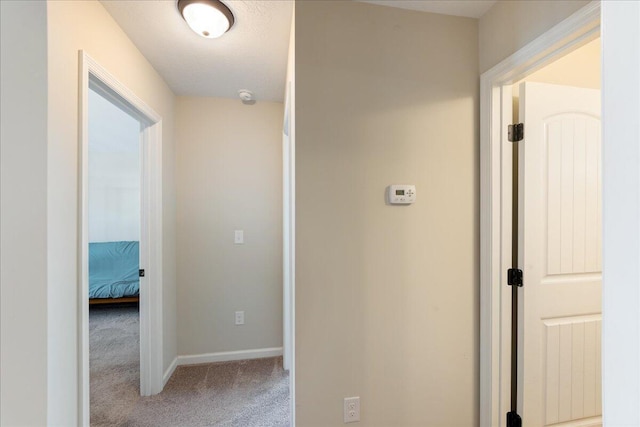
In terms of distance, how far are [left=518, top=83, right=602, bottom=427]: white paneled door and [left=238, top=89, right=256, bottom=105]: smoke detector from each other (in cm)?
203

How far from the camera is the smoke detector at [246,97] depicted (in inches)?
94.1

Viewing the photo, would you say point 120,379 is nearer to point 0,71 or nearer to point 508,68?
point 0,71

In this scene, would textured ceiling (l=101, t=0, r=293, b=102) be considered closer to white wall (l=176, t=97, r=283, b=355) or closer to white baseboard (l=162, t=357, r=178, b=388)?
white wall (l=176, t=97, r=283, b=355)

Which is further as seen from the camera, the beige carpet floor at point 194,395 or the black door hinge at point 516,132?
the beige carpet floor at point 194,395

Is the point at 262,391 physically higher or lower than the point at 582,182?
lower

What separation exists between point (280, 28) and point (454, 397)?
235 centimetres

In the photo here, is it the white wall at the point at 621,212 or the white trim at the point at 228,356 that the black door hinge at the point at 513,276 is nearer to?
the white wall at the point at 621,212

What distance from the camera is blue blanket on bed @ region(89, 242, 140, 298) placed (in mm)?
3736

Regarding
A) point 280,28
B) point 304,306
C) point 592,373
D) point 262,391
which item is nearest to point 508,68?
point 280,28

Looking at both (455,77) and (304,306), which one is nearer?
(304,306)

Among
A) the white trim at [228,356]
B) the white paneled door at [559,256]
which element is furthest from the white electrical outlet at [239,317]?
the white paneled door at [559,256]

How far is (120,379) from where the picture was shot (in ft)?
7.41

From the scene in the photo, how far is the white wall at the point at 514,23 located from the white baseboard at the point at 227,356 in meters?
2.82

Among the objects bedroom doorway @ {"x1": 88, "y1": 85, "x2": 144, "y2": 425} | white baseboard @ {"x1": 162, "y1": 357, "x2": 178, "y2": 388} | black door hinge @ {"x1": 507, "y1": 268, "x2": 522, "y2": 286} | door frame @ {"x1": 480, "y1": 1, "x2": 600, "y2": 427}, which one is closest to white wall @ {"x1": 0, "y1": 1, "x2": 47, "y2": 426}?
bedroom doorway @ {"x1": 88, "y1": 85, "x2": 144, "y2": 425}
